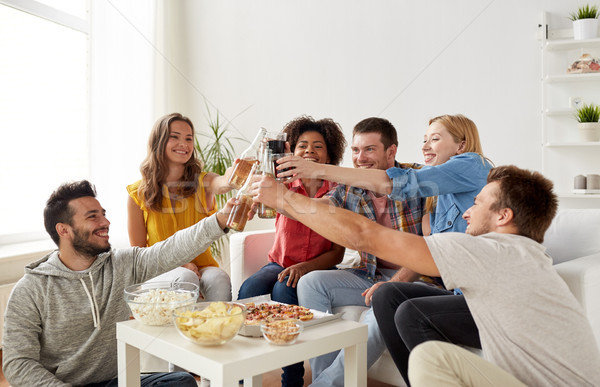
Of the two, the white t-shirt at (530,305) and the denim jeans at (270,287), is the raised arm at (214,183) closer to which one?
the denim jeans at (270,287)

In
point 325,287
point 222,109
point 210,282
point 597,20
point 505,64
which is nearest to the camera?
point 325,287

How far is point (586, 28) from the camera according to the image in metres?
2.88

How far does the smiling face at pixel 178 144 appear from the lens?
2680 millimetres

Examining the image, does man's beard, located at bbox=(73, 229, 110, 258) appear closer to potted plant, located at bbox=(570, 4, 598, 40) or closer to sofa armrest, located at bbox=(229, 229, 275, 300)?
sofa armrest, located at bbox=(229, 229, 275, 300)

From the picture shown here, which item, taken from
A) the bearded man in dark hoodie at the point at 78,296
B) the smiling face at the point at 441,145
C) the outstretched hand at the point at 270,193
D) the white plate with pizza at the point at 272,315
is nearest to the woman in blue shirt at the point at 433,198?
the smiling face at the point at 441,145

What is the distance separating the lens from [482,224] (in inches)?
55.3

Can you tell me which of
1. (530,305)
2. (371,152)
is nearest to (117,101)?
(371,152)

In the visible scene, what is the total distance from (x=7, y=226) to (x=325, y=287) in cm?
221

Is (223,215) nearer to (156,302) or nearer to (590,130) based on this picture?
(156,302)

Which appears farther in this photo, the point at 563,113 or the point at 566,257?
the point at 563,113

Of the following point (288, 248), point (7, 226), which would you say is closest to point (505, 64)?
point (288, 248)

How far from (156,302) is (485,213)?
90 cm

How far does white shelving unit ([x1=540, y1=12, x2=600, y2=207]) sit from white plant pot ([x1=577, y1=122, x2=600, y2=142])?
0.19ft

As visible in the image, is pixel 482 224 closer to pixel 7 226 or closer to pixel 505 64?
pixel 505 64
